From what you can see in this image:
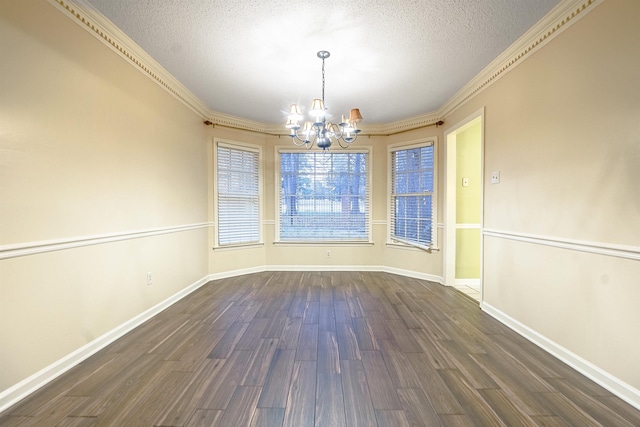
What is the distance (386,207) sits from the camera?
4.75 metres

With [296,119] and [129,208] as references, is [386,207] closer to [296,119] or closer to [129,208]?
[296,119]

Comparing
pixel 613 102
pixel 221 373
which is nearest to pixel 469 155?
pixel 613 102

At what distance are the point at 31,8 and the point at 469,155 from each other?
4.77 metres

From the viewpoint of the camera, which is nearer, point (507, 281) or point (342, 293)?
point (507, 281)

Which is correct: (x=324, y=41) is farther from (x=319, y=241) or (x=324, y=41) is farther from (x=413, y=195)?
(x=319, y=241)

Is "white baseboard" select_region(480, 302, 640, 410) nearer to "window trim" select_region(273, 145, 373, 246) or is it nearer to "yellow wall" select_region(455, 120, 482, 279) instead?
"yellow wall" select_region(455, 120, 482, 279)

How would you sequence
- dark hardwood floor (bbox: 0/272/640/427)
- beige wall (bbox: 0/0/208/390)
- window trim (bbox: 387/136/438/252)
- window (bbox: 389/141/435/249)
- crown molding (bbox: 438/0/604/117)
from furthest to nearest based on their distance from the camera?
window (bbox: 389/141/435/249) → window trim (bbox: 387/136/438/252) → crown molding (bbox: 438/0/604/117) → beige wall (bbox: 0/0/208/390) → dark hardwood floor (bbox: 0/272/640/427)

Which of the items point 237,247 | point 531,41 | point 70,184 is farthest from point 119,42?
point 531,41

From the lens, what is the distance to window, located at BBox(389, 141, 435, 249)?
13.9 ft

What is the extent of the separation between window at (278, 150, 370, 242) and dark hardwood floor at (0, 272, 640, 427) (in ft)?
6.68

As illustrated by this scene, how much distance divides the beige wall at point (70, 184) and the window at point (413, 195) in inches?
141

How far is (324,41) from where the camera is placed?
2.32 m

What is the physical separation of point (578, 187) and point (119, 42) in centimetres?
392

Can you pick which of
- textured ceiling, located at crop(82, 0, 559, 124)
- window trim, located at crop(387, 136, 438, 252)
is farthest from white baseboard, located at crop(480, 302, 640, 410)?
textured ceiling, located at crop(82, 0, 559, 124)
